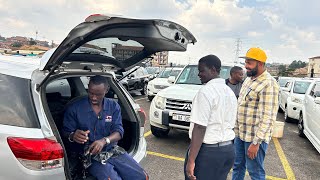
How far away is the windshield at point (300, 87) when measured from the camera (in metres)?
8.93

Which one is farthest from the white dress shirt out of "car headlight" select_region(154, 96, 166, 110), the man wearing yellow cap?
"car headlight" select_region(154, 96, 166, 110)

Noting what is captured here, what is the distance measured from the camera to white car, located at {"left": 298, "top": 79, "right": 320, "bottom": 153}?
5.62m

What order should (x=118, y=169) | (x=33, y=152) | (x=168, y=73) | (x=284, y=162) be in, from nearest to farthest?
(x=33, y=152) → (x=118, y=169) → (x=284, y=162) → (x=168, y=73)

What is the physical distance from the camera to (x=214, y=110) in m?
2.42

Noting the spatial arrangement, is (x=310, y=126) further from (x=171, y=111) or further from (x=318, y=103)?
(x=171, y=111)

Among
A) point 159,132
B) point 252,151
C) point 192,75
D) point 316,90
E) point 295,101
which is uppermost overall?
point 192,75

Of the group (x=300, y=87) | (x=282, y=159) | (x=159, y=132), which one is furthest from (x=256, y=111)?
(x=300, y=87)

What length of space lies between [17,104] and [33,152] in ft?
1.28

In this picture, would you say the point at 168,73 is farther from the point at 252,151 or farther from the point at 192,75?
the point at 252,151

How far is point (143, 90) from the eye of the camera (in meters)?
A: 14.7

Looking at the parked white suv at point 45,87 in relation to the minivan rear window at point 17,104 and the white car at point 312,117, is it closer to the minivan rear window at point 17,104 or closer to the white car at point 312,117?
the minivan rear window at point 17,104

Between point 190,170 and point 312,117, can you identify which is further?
point 312,117

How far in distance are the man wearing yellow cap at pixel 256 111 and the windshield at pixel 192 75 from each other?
312 cm

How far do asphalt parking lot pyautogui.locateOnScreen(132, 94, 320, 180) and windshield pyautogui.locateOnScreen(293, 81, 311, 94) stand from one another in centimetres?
231
